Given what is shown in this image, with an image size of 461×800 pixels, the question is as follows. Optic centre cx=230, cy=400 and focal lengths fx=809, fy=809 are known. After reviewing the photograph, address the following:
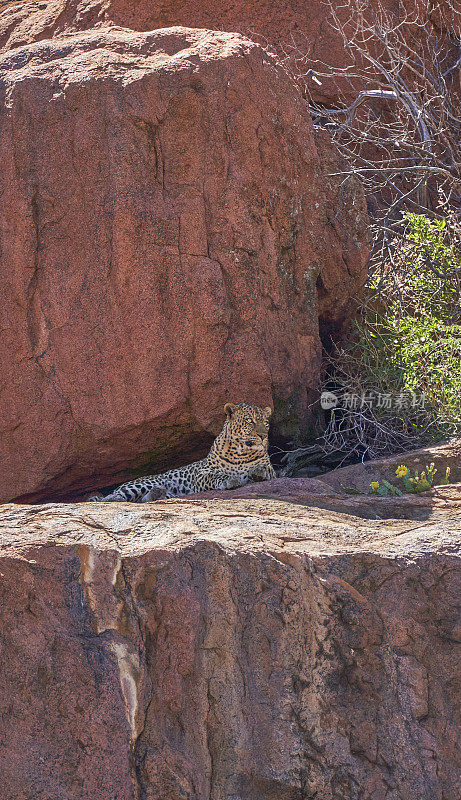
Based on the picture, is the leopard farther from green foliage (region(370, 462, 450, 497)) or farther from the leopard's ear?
green foliage (region(370, 462, 450, 497))

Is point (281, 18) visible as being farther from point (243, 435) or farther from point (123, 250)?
point (243, 435)

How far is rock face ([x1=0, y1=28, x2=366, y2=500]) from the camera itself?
693cm

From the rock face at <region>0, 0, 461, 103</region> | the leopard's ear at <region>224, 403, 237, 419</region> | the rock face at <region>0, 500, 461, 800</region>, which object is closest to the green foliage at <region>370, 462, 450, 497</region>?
the leopard's ear at <region>224, 403, 237, 419</region>

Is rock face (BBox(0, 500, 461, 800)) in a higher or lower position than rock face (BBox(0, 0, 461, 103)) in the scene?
lower

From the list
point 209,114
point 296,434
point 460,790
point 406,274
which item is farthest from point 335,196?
point 460,790

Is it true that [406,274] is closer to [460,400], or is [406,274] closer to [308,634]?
[460,400]

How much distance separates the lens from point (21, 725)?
368cm

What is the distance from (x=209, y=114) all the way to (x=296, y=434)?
3.04 m

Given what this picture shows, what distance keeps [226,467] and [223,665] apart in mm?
3583

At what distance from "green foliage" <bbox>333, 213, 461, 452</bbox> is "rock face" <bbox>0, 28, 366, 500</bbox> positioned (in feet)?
4.23

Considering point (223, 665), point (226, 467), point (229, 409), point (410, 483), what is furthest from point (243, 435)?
point (223, 665)

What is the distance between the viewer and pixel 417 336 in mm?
7770

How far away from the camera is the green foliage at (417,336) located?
7.41 meters

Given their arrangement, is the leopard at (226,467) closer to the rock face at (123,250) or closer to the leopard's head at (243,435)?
the leopard's head at (243,435)
